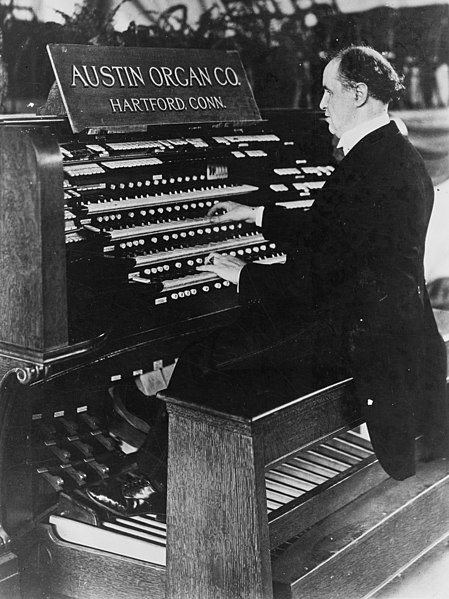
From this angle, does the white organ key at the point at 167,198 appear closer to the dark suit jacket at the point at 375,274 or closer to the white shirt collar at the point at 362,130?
the dark suit jacket at the point at 375,274

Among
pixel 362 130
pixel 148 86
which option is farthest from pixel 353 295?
pixel 148 86

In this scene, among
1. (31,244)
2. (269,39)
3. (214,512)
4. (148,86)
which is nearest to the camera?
(214,512)

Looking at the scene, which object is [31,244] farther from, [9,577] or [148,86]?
[9,577]

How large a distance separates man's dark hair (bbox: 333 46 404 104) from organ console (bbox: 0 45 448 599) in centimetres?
62

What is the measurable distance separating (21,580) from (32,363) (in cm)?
84

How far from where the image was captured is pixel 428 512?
2893 millimetres

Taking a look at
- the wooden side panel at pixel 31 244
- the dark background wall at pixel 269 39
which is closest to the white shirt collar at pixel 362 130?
the dark background wall at pixel 269 39

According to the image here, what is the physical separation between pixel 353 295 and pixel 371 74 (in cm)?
84

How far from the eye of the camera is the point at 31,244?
242cm

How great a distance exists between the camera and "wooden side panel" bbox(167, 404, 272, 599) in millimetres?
2189

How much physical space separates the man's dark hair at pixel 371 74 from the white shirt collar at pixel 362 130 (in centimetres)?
9

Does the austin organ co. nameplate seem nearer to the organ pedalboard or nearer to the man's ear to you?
the organ pedalboard

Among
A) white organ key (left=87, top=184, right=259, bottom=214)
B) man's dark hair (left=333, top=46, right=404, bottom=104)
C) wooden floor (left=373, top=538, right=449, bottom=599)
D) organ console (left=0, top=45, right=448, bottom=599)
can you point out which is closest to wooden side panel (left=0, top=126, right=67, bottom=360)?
organ console (left=0, top=45, right=448, bottom=599)

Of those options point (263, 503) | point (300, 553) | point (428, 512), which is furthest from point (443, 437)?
point (263, 503)
